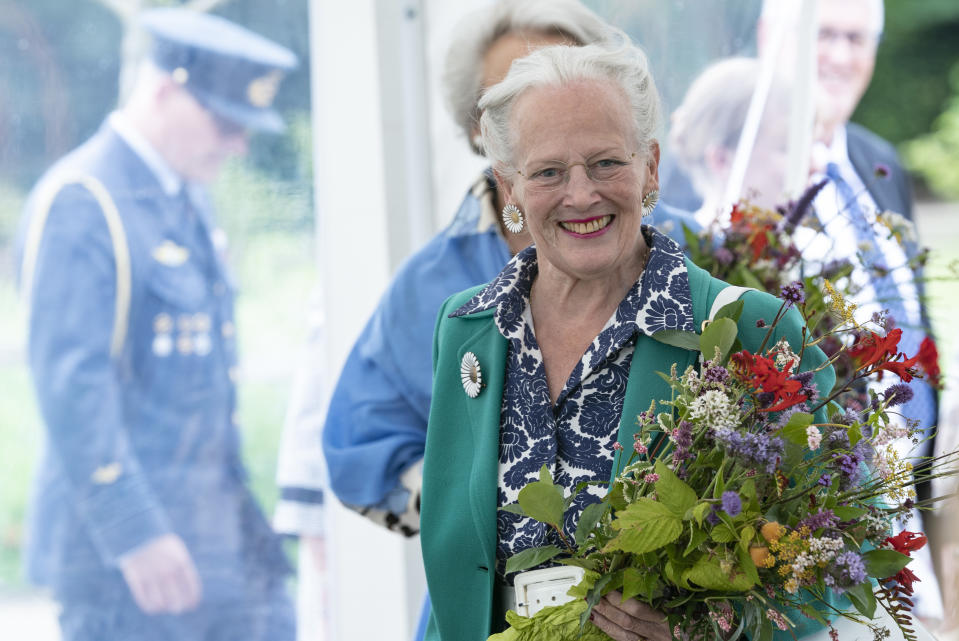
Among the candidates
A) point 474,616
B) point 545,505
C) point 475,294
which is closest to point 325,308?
point 475,294

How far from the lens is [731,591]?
1.22 metres

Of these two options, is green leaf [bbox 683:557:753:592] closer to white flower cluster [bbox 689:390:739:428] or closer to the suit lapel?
white flower cluster [bbox 689:390:739:428]

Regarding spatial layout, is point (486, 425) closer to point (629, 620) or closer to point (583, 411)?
point (583, 411)

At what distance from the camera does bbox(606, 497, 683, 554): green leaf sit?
1.19 metres

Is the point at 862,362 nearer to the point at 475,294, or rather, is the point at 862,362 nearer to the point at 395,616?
the point at 475,294

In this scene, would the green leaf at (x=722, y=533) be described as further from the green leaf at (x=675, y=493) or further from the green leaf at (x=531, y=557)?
the green leaf at (x=531, y=557)

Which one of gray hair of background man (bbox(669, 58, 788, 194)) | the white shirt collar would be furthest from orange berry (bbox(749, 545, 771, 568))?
the white shirt collar

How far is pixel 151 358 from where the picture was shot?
3.51 m

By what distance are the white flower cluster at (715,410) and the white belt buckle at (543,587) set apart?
327 mm

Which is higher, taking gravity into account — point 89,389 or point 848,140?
point 848,140

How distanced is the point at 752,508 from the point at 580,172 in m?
0.59

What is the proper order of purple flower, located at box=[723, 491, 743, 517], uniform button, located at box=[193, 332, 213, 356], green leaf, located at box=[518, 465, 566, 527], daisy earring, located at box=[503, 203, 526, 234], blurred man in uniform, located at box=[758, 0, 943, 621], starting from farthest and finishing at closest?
uniform button, located at box=[193, 332, 213, 356]
blurred man in uniform, located at box=[758, 0, 943, 621]
daisy earring, located at box=[503, 203, 526, 234]
green leaf, located at box=[518, 465, 566, 527]
purple flower, located at box=[723, 491, 743, 517]

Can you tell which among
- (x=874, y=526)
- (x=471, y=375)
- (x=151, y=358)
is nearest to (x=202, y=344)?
(x=151, y=358)

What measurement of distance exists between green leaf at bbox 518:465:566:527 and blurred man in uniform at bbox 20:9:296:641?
2.46m
